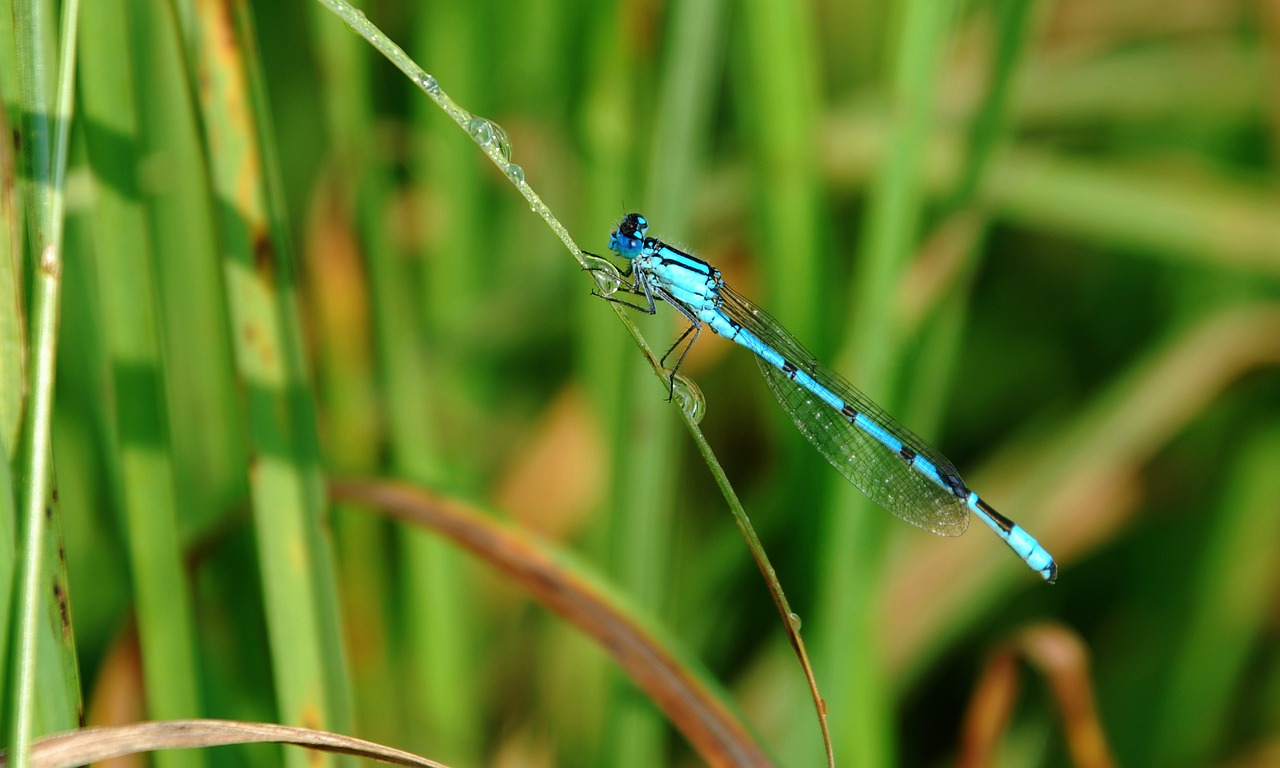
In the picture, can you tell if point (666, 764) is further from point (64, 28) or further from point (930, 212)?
point (64, 28)

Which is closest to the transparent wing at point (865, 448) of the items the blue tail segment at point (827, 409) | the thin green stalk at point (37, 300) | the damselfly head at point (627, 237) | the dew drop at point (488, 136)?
the blue tail segment at point (827, 409)

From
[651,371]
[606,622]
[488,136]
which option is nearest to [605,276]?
[651,371]

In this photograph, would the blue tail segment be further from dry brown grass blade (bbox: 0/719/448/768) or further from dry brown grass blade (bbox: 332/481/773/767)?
dry brown grass blade (bbox: 0/719/448/768)

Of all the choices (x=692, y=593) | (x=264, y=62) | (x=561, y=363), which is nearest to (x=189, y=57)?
(x=692, y=593)

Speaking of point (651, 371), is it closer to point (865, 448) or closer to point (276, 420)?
point (865, 448)

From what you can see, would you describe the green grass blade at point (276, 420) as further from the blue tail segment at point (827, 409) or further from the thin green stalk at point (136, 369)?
the blue tail segment at point (827, 409)

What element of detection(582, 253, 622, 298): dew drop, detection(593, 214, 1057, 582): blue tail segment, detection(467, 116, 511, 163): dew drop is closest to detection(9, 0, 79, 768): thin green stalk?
detection(467, 116, 511, 163): dew drop

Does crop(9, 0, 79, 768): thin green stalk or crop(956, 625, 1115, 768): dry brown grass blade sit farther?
crop(956, 625, 1115, 768): dry brown grass blade
